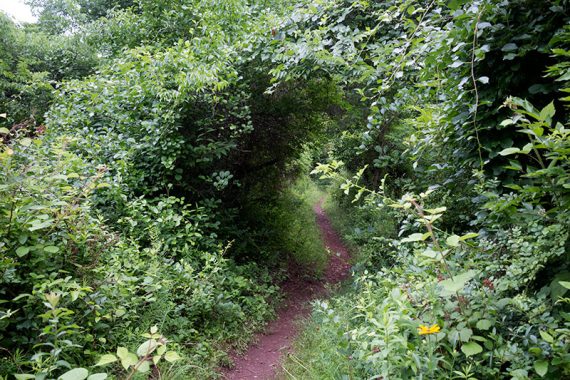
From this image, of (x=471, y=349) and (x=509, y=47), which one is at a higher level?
(x=509, y=47)

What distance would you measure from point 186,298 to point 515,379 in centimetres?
360

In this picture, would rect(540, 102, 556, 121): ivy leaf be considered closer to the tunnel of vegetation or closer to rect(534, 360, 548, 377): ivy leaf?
the tunnel of vegetation

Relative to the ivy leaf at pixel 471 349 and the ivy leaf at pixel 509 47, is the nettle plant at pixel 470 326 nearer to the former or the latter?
the ivy leaf at pixel 471 349

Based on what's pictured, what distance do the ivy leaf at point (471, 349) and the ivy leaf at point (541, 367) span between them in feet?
0.75

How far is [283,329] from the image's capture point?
577 centimetres

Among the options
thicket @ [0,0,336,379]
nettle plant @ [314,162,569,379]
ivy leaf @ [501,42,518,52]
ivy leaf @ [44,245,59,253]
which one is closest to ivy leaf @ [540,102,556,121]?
nettle plant @ [314,162,569,379]

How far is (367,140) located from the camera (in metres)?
4.24

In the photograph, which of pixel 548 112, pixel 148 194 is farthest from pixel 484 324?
pixel 148 194

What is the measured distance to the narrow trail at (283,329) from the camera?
4.46 metres

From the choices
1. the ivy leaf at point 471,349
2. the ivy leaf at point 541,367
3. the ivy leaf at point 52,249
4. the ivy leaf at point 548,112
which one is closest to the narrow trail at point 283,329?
the ivy leaf at point 52,249

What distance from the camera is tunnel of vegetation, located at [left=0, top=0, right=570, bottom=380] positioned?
2.04m

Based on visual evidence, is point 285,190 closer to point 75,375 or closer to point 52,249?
point 52,249

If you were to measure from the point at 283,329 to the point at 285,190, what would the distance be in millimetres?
4612

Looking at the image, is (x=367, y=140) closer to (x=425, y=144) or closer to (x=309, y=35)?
(x=425, y=144)
